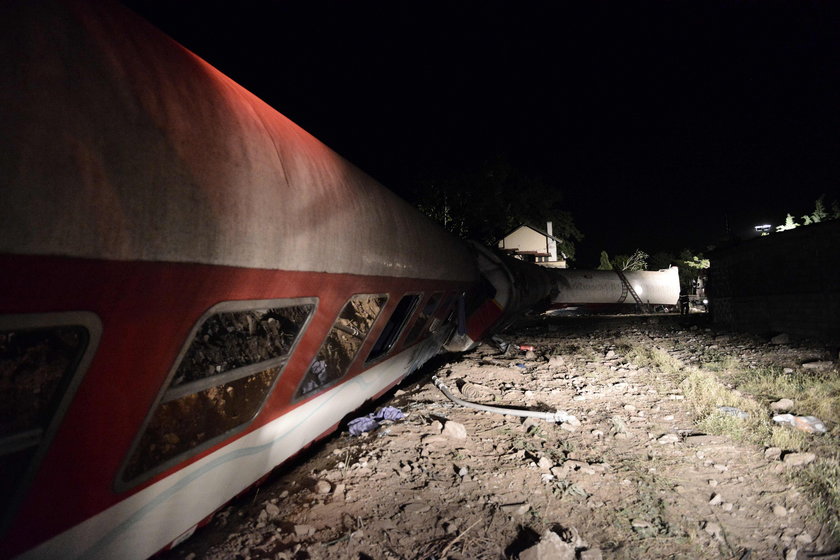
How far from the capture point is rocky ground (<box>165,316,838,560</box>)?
235 cm

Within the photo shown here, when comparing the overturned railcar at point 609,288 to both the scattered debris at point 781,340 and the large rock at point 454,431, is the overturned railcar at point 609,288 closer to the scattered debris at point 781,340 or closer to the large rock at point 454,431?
the scattered debris at point 781,340

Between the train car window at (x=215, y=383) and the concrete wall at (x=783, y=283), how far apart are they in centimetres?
1091

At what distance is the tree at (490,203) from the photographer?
33500 mm

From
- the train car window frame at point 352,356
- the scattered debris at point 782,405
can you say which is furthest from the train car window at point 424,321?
the scattered debris at point 782,405

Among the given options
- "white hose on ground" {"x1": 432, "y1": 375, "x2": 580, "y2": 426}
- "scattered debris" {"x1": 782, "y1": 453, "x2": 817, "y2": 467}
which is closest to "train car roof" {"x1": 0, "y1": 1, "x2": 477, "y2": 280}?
"white hose on ground" {"x1": 432, "y1": 375, "x2": 580, "y2": 426}

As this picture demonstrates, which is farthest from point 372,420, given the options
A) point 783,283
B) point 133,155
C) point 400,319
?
point 783,283

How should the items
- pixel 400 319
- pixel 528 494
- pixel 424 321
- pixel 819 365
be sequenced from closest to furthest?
pixel 528 494 < pixel 400 319 < pixel 424 321 < pixel 819 365

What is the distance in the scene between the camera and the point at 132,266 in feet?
3.99

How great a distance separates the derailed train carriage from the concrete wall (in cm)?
1080

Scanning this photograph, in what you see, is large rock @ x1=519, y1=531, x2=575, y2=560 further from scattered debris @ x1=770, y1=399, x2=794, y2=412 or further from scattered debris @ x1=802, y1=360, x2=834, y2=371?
scattered debris @ x1=802, y1=360, x2=834, y2=371

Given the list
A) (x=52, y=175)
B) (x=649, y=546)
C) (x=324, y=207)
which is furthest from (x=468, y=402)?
(x=52, y=175)

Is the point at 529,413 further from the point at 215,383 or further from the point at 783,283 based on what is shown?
the point at 783,283

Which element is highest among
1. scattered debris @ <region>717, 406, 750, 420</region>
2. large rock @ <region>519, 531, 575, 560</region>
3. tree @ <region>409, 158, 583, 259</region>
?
tree @ <region>409, 158, 583, 259</region>

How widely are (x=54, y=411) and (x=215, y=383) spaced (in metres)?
0.64
